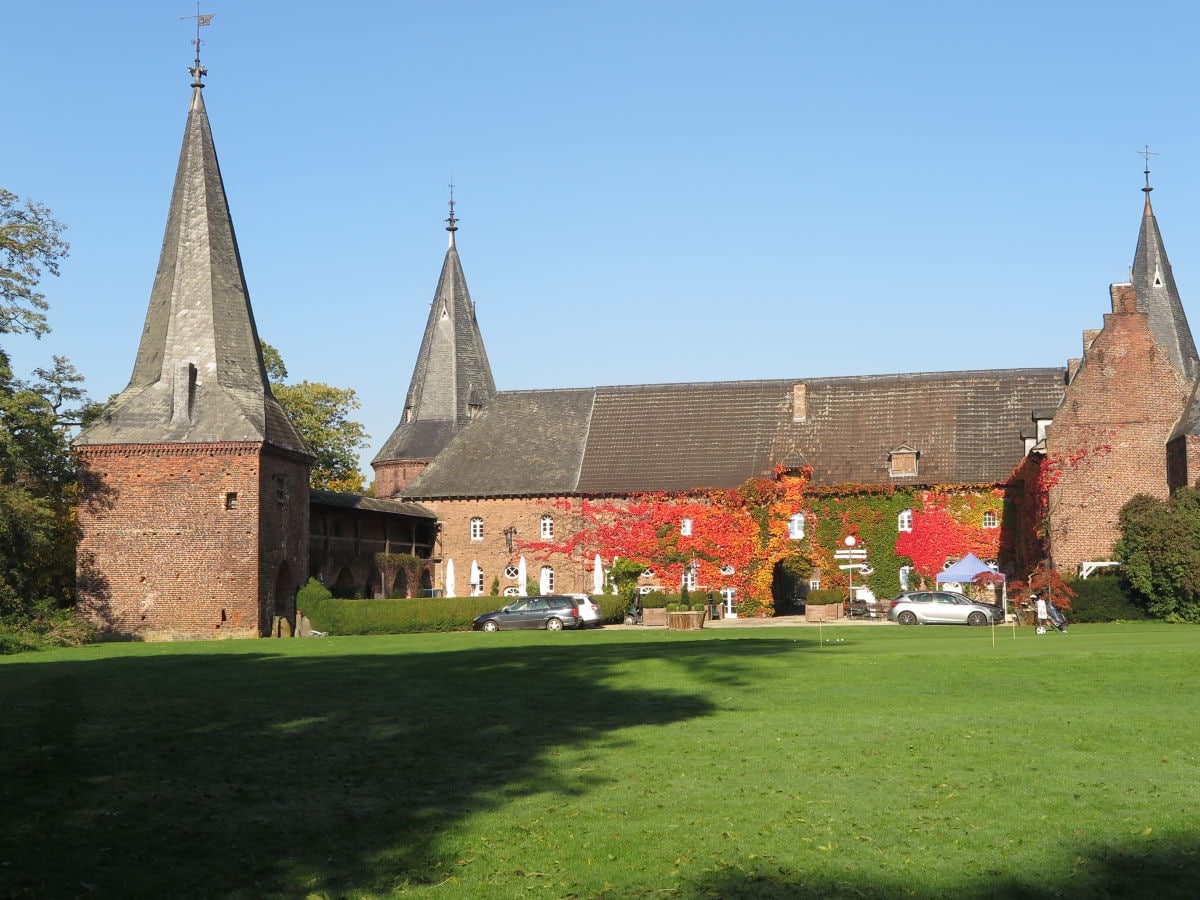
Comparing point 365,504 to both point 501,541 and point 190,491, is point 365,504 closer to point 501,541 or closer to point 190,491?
point 501,541

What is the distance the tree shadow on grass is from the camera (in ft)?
33.4

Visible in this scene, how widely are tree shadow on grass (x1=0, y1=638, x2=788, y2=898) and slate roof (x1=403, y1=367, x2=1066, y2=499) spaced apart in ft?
113

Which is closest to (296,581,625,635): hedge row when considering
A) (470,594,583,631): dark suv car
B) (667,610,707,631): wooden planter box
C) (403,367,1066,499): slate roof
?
(470,594,583,631): dark suv car

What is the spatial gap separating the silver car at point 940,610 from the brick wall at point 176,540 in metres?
20.1

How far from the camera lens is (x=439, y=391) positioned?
67.0 metres

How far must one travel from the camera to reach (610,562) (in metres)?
57.4

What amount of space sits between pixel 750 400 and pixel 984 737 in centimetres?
4632

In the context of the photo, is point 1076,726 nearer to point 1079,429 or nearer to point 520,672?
point 520,672

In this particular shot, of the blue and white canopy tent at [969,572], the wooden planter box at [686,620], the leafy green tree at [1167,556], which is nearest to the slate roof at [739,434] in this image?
the leafy green tree at [1167,556]

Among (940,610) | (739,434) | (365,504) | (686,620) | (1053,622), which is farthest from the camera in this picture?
(739,434)

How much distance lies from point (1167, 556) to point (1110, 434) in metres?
7.20

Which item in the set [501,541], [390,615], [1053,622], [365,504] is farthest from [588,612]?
[1053,622]

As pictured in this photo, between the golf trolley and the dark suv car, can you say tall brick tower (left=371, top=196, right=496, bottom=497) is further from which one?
the golf trolley

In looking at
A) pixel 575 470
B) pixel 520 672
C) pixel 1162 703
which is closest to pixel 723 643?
pixel 520 672
